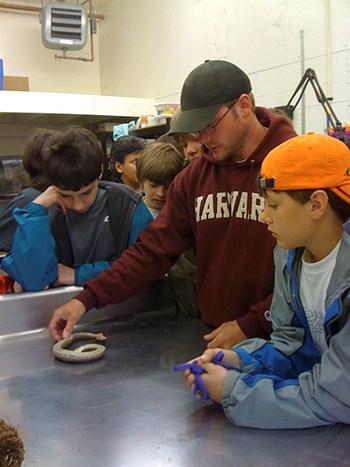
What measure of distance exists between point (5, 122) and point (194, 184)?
14.0 ft

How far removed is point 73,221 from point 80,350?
17.1 inches

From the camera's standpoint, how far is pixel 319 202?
0.74 metres

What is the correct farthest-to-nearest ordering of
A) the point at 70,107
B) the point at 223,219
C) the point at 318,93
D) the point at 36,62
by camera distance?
the point at 36,62
the point at 70,107
the point at 318,93
the point at 223,219

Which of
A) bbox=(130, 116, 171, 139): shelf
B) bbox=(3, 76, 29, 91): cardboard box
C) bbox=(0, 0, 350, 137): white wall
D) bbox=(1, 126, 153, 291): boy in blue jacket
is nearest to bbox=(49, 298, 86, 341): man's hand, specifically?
bbox=(1, 126, 153, 291): boy in blue jacket

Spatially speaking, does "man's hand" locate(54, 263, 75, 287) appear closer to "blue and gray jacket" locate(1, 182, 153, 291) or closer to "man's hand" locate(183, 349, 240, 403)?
"blue and gray jacket" locate(1, 182, 153, 291)

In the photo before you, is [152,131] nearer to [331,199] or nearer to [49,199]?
[49,199]

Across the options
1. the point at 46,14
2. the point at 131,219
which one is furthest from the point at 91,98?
the point at 131,219

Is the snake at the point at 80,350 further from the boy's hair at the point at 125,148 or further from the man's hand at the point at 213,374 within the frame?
the boy's hair at the point at 125,148

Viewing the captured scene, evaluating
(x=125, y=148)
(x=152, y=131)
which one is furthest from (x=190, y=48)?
(x=125, y=148)

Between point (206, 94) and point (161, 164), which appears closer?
point (206, 94)

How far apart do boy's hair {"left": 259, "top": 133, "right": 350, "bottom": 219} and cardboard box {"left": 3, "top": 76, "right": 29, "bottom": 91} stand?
4046 millimetres

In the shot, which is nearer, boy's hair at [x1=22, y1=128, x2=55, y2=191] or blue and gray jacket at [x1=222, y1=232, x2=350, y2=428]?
blue and gray jacket at [x1=222, y1=232, x2=350, y2=428]

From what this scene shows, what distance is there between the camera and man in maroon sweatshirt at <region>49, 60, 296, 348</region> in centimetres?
106

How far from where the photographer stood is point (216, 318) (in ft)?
3.78
